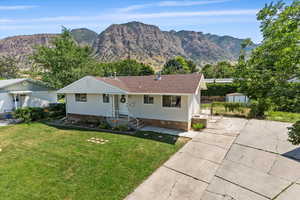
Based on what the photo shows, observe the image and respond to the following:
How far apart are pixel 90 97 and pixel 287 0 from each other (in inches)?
518

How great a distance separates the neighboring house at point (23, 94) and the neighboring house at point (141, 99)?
6.13 meters

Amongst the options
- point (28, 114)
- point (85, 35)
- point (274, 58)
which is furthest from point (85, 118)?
point (85, 35)

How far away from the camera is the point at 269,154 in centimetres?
743

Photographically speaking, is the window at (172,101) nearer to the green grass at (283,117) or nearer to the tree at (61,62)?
the green grass at (283,117)

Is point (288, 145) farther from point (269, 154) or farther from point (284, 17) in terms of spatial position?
point (284, 17)

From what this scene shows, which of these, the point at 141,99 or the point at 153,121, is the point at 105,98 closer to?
the point at 141,99

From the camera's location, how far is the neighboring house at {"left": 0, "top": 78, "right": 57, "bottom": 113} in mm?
15371

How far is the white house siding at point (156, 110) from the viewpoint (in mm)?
10930

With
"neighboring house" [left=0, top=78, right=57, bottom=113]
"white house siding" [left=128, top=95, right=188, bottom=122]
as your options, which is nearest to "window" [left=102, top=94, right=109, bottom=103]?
"white house siding" [left=128, top=95, right=188, bottom=122]

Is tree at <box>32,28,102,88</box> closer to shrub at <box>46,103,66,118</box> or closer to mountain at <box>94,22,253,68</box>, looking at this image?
shrub at <box>46,103,66,118</box>

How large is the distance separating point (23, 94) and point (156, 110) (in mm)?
15149

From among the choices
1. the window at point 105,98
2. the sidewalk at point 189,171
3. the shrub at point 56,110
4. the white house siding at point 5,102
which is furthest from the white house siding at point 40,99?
the sidewalk at point 189,171

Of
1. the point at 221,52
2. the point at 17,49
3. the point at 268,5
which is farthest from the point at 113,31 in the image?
the point at 268,5

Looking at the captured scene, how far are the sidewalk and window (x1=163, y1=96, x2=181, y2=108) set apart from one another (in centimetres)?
255
